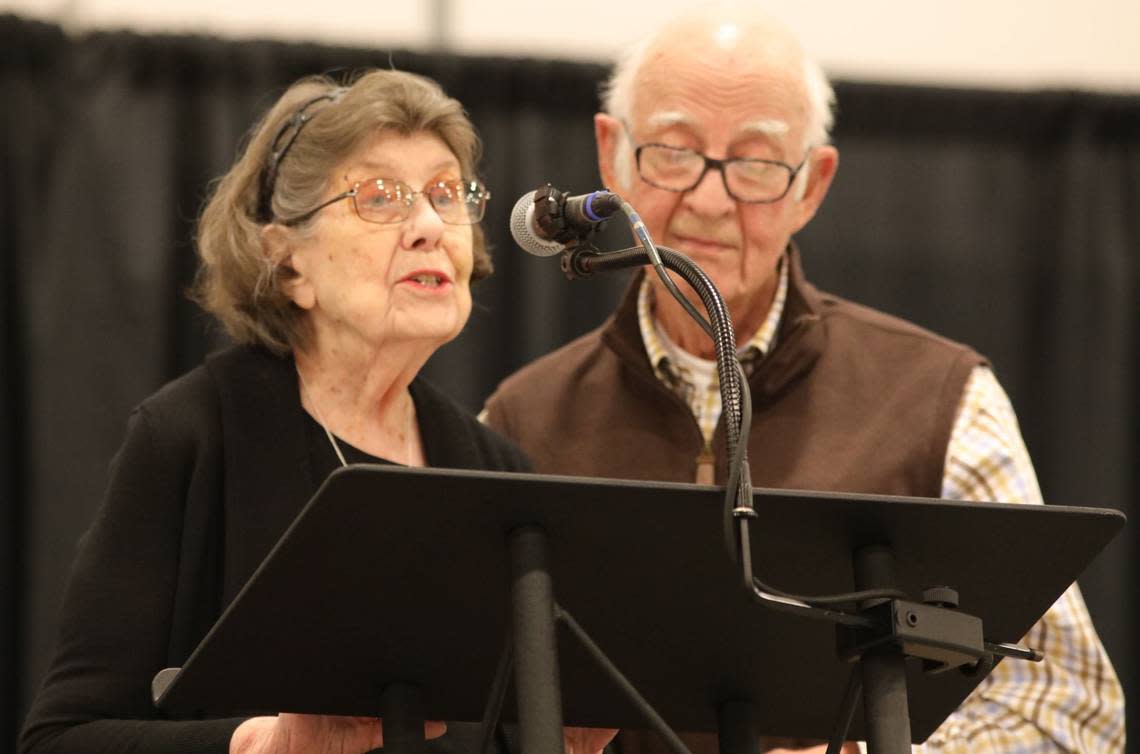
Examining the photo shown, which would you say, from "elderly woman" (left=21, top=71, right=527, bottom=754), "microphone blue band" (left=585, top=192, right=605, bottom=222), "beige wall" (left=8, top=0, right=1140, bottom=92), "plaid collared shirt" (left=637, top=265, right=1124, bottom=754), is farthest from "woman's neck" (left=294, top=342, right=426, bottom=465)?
"beige wall" (left=8, top=0, right=1140, bottom=92)

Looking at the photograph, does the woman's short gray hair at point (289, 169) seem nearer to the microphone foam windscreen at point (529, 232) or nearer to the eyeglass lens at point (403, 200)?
the eyeglass lens at point (403, 200)

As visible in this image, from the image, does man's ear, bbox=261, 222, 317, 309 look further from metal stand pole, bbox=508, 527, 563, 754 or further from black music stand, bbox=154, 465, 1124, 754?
metal stand pole, bbox=508, 527, 563, 754

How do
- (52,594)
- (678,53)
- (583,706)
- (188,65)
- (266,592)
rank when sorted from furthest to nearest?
(188,65) → (52,594) → (678,53) → (583,706) → (266,592)

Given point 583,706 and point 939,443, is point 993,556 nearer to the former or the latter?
point 583,706

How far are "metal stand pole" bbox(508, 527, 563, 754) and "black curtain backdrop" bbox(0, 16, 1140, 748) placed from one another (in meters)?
2.18

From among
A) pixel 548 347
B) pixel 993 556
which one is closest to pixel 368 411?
pixel 993 556

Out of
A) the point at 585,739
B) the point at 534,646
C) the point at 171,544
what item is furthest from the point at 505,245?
the point at 534,646

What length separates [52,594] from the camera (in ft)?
11.2

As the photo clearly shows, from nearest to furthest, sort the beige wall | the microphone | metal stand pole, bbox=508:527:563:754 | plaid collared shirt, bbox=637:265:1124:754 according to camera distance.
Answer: metal stand pole, bbox=508:527:563:754, the microphone, plaid collared shirt, bbox=637:265:1124:754, the beige wall

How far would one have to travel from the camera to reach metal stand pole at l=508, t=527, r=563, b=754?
1447 millimetres

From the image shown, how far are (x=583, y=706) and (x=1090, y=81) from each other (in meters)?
2.92

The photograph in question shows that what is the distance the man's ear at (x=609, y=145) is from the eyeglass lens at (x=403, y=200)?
0.74m

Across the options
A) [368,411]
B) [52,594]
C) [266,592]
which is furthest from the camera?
[52,594]

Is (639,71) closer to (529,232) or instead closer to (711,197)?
(711,197)
